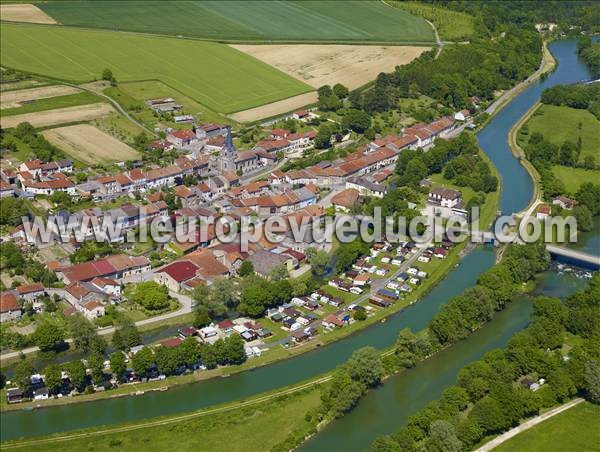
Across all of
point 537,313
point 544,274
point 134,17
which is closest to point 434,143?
point 544,274

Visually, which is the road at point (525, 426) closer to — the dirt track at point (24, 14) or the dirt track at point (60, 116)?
the dirt track at point (60, 116)

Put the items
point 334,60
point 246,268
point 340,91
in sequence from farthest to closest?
1. point 334,60
2. point 340,91
3. point 246,268

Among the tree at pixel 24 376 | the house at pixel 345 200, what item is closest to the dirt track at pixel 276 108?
the house at pixel 345 200

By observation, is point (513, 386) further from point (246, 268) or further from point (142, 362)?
point (142, 362)

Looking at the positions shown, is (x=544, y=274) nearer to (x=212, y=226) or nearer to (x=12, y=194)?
(x=212, y=226)

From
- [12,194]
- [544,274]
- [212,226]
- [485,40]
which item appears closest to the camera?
[544,274]

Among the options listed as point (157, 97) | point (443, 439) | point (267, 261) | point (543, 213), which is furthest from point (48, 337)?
point (157, 97)
